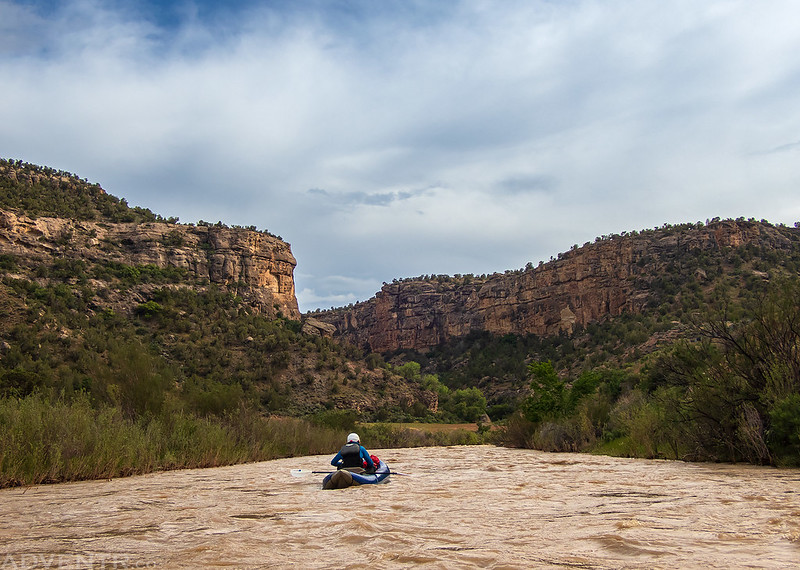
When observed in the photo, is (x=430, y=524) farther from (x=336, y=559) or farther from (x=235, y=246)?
(x=235, y=246)

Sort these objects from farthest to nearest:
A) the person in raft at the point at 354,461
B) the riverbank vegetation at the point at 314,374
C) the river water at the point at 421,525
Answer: the riverbank vegetation at the point at 314,374 → the person in raft at the point at 354,461 → the river water at the point at 421,525

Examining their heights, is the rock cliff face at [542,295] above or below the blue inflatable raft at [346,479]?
above

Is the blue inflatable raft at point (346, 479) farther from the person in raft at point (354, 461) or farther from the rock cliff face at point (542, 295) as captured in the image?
the rock cliff face at point (542, 295)

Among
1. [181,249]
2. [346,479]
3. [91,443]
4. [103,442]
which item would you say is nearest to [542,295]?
[181,249]

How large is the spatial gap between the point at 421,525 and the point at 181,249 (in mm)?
66834

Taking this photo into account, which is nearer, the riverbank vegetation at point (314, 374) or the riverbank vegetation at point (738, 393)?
the riverbank vegetation at point (738, 393)

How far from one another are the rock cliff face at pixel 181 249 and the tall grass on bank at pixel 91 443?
37320mm

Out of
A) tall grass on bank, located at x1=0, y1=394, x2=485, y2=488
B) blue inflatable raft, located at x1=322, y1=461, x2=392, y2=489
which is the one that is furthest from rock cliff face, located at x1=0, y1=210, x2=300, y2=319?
blue inflatable raft, located at x1=322, y1=461, x2=392, y2=489

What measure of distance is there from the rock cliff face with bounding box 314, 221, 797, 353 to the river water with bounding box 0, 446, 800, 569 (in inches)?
2541

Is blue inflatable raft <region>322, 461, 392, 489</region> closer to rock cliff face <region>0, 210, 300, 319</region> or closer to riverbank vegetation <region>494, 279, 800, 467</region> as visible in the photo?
riverbank vegetation <region>494, 279, 800, 467</region>

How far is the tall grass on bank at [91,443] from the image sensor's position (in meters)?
11.3

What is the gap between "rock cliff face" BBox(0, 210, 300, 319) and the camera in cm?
4966

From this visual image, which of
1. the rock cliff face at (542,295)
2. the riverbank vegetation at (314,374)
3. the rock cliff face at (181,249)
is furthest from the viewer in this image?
the rock cliff face at (542,295)

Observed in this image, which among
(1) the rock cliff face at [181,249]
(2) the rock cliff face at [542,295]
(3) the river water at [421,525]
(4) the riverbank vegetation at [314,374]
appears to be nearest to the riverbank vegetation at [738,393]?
(4) the riverbank vegetation at [314,374]
